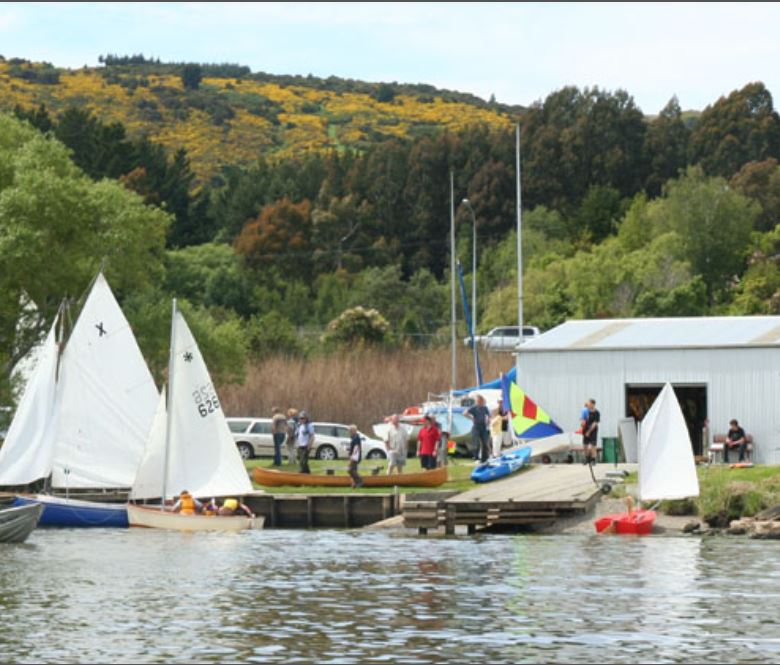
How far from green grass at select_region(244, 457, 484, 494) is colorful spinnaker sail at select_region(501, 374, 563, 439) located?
6.35 ft

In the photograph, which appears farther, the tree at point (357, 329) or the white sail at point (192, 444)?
the tree at point (357, 329)

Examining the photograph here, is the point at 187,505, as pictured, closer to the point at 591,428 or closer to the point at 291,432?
the point at 291,432

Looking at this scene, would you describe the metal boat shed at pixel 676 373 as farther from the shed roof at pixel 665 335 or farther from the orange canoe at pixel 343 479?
the orange canoe at pixel 343 479

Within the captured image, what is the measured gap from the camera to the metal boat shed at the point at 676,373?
56.2 m

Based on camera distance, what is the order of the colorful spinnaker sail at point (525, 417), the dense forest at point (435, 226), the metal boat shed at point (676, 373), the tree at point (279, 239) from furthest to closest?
the tree at point (279, 239) → the dense forest at point (435, 226) → the colorful spinnaker sail at point (525, 417) → the metal boat shed at point (676, 373)

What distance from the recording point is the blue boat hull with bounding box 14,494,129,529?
51.1m

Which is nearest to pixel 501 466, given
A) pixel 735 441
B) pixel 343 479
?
pixel 343 479

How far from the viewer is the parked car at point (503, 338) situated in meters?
88.8

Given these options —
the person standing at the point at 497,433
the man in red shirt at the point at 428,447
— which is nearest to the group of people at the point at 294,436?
the man in red shirt at the point at 428,447

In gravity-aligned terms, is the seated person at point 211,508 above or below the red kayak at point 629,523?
above

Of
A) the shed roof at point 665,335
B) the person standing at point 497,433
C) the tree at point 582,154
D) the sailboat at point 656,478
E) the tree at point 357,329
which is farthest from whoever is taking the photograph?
the tree at point 582,154

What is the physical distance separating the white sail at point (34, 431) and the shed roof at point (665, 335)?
15.5 m

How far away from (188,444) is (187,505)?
74.2 inches

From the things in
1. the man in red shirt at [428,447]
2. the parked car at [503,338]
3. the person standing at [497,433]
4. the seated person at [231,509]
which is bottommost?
the seated person at [231,509]
